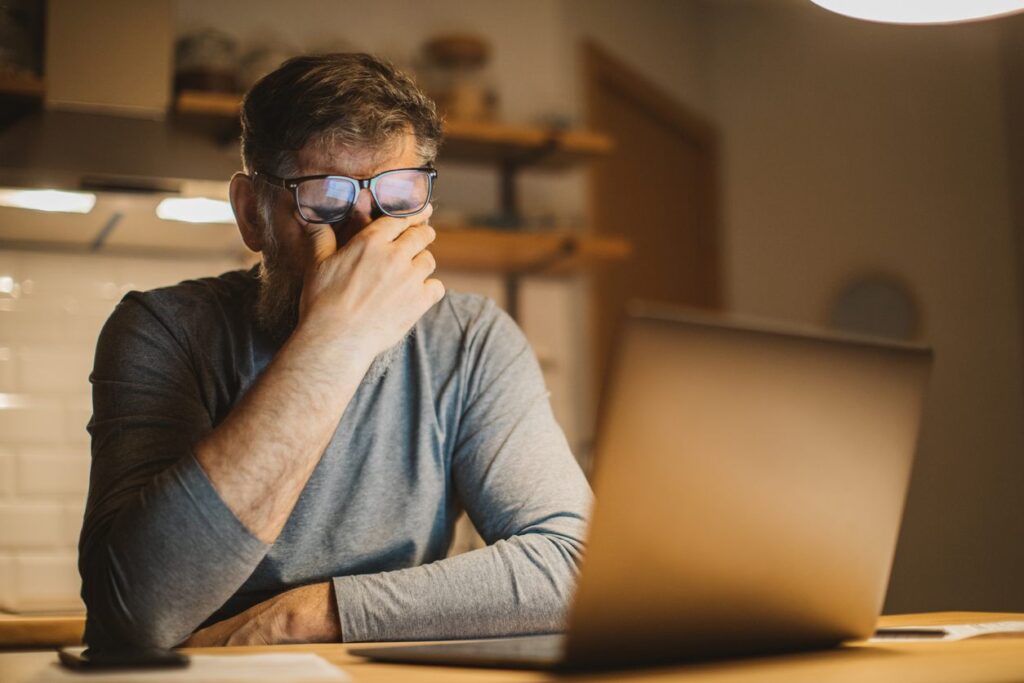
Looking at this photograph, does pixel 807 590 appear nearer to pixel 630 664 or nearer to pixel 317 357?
pixel 630 664

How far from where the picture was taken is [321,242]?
1.33 m

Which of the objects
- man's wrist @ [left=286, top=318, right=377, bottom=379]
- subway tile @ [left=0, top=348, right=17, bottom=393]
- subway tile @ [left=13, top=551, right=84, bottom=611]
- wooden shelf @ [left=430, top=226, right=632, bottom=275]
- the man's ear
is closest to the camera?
man's wrist @ [left=286, top=318, right=377, bottom=379]

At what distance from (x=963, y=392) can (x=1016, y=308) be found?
1.13 feet

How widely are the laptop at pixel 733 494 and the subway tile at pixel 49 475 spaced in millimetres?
1952

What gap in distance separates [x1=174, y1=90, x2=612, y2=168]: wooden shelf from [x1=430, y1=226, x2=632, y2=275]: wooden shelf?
0.88 feet

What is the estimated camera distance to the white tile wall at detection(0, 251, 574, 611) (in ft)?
8.27

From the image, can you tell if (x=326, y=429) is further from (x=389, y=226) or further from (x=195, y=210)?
(x=195, y=210)

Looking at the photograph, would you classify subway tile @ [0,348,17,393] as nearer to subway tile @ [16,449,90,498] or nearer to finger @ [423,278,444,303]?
subway tile @ [16,449,90,498]

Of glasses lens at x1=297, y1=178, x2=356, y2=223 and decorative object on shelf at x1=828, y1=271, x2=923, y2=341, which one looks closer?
glasses lens at x1=297, y1=178, x2=356, y2=223

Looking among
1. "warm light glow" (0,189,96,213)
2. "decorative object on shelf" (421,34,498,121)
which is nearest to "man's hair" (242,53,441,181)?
"warm light glow" (0,189,96,213)

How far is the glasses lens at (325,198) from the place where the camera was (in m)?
1.33

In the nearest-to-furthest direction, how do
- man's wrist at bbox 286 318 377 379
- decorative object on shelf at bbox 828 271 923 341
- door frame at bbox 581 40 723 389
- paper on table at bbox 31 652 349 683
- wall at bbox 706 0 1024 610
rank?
paper on table at bbox 31 652 349 683
man's wrist at bbox 286 318 377 379
door frame at bbox 581 40 723 389
wall at bbox 706 0 1024 610
decorative object on shelf at bbox 828 271 923 341

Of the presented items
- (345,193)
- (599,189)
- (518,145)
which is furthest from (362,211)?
(599,189)

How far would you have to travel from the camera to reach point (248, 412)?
1.09m
